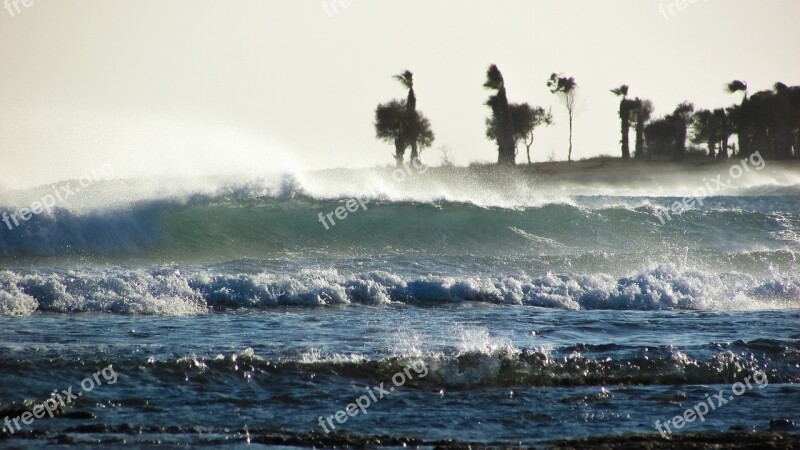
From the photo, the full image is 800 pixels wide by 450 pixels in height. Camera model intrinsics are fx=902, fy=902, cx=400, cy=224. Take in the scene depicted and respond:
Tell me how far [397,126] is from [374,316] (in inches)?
2373

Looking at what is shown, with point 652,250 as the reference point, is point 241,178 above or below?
above

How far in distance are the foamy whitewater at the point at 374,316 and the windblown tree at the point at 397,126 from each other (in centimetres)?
4213

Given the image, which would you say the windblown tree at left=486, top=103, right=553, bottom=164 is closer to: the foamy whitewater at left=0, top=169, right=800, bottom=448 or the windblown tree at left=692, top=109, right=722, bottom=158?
the windblown tree at left=692, top=109, right=722, bottom=158

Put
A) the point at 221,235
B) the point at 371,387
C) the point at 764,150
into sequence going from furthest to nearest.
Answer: the point at 764,150
the point at 221,235
the point at 371,387

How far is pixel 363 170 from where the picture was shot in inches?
1443

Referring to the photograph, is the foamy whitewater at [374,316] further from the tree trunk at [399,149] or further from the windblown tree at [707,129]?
the windblown tree at [707,129]

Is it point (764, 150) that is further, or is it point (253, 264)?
point (764, 150)

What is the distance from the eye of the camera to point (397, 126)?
72438 mm

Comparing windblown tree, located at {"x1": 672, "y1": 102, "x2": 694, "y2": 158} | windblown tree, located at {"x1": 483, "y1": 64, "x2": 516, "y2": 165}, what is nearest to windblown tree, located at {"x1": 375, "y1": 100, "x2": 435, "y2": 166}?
windblown tree, located at {"x1": 483, "y1": 64, "x2": 516, "y2": 165}

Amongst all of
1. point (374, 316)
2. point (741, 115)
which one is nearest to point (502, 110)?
point (741, 115)

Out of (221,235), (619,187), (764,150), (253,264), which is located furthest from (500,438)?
(764,150)

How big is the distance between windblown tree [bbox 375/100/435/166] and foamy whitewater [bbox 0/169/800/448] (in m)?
42.1

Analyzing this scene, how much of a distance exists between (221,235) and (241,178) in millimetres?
3882

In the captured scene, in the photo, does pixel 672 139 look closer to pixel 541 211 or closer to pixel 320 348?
pixel 541 211
